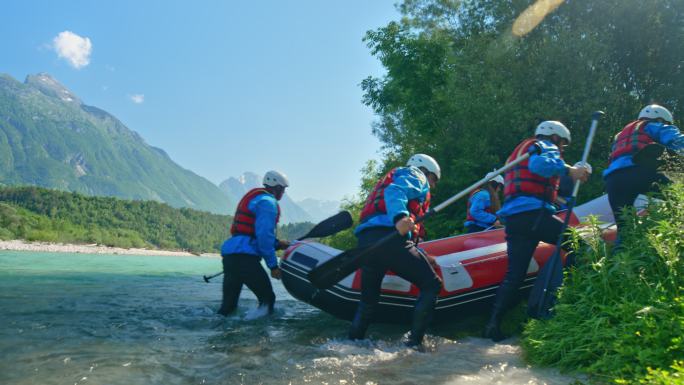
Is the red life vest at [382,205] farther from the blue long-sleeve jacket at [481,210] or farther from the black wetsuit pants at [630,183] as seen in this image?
the blue long-sleeve jacket at [481,210]

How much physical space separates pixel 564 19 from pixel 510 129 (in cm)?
860

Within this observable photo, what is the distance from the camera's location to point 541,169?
4.84 metres

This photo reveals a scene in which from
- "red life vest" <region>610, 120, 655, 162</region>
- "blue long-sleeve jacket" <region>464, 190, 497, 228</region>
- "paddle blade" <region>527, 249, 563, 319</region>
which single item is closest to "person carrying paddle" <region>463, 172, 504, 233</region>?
"blue long-sleeve jacket" <region>464, 190, 497, 228</region>

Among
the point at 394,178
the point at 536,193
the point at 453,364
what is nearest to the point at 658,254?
the point at 536,193

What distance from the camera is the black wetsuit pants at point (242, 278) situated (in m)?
6.34

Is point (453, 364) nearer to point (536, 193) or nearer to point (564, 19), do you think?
point (536, 193)

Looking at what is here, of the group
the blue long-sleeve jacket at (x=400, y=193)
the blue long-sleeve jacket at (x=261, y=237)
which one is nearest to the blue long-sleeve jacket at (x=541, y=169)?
the blue long-sleeve jacket at (x=400, y=193)

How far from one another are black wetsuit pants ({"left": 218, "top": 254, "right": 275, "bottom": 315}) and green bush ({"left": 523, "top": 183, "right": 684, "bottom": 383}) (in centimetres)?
364

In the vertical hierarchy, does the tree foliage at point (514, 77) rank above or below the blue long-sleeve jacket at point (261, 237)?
above

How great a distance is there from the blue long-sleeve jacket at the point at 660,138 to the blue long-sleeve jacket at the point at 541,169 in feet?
2.66

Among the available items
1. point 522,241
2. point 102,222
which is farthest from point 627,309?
point 102,222

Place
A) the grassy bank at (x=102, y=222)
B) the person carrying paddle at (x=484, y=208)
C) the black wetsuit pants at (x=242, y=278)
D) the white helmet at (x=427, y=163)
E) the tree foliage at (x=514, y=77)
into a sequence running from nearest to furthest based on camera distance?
the white helmet at (x=427, y=163)
the black wetsuit pants at (x=242, y=278)
the person carrying paddle at (x=484, y=208)
the tree foliage at (x=514, y=77)
the grassy bank at (x=102, y=222)

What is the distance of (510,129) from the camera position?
14258 mm

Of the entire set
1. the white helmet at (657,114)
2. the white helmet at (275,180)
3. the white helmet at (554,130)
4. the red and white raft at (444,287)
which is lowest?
the red and white raft at (444,287)
